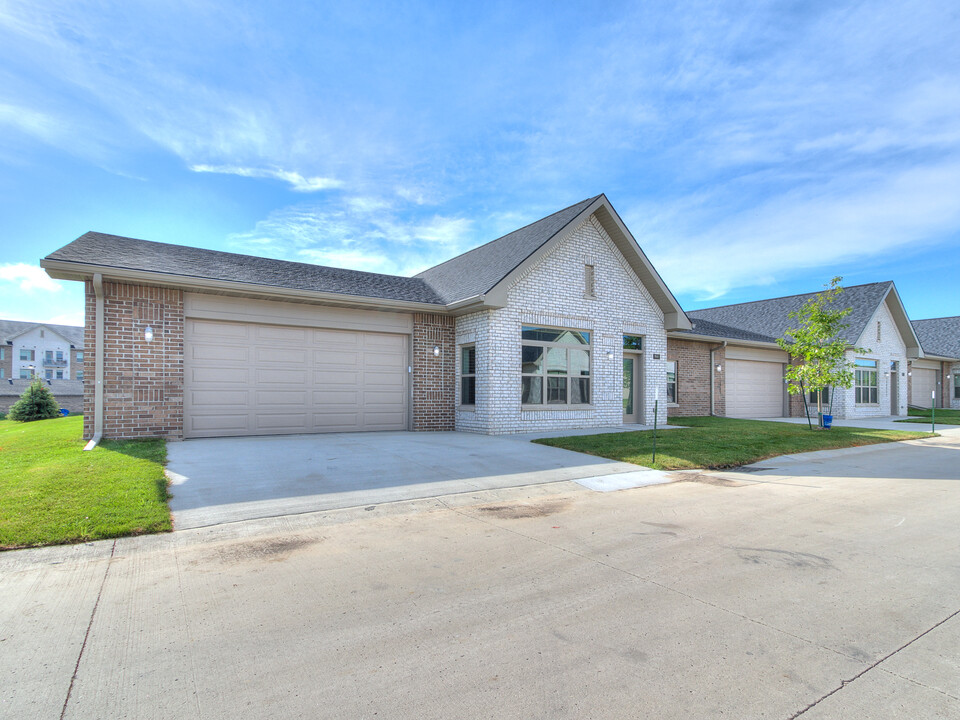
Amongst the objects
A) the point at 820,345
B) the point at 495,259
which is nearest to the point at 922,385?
the point at 820,345

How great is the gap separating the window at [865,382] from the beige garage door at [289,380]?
23.2 metres

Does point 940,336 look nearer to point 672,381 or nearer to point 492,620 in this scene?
point 672,381

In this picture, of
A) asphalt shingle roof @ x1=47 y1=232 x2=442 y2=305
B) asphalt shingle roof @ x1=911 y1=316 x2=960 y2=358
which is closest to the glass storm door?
asphalt shingle roof @ x1=47 y1=232 x2=442 y2=305

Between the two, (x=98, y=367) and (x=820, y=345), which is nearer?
(x=98, y=367)

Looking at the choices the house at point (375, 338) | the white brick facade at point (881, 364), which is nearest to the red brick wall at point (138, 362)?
the house at point (375, 338)

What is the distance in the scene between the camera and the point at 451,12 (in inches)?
431

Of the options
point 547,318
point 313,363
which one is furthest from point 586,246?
point 313,363

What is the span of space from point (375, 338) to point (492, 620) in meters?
11.2

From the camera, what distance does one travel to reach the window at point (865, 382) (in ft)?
81.8

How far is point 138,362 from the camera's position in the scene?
10.9 metres

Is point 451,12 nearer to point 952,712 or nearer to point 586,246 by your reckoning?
point 586,246

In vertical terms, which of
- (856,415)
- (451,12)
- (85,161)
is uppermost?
(451,12)

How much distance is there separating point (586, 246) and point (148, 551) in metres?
13.4

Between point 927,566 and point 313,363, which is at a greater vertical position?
point 313,363
